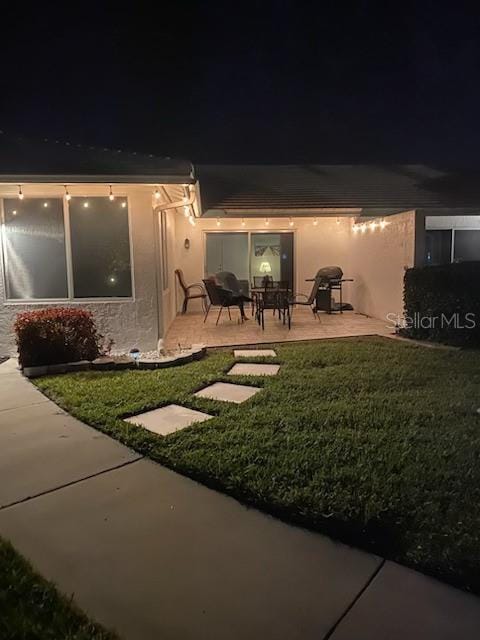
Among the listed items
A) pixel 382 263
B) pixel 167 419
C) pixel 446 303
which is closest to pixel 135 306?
pixel 167 419

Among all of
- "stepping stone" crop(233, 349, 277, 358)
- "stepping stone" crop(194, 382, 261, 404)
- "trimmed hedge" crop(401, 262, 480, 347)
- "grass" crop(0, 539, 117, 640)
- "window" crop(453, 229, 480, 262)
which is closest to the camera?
"grass" crop(0, 539, 117, 640)

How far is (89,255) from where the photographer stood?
6207 mm

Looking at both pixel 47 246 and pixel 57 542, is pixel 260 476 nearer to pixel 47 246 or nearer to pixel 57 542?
pixel 57 542

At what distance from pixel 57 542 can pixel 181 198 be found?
19.5 feet

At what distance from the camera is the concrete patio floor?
23.4 ft

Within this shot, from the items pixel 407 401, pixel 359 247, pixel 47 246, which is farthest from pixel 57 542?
pixel 359 247

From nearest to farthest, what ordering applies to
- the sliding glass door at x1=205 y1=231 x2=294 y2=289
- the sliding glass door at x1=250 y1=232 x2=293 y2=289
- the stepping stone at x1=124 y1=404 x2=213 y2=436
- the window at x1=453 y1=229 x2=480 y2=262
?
1. the stepping stone at x1=124 y1=404 x2=213 y2=436
2. the window at x1=453 y1=229 x2=480 y2=262
3. the sliding glass door at x1=205 y1=231 x2=294 y2=289
4. the sliding glass door at x1=250 y1=232 x2=293 y2=289

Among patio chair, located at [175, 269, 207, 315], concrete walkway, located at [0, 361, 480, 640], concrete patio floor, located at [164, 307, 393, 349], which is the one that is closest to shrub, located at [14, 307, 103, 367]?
concrete patio floor, located at [164, 307, 393, 349]

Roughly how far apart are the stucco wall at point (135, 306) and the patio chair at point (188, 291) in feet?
15.1

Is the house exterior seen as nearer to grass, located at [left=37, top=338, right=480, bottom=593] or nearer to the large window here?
the large window

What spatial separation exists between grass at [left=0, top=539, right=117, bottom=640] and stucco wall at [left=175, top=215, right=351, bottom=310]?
9.78 m

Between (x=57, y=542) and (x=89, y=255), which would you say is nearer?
(x=57, y=542)

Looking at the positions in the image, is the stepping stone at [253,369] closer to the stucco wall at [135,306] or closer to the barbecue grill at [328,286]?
the stucco wall at [135,306]

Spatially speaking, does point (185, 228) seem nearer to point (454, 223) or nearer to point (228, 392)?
point (454, 223)
